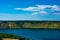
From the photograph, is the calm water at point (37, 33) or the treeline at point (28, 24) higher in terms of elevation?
the treeline at point (28, 24)

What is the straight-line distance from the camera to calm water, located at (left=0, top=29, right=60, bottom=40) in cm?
175

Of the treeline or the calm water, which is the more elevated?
the treeline


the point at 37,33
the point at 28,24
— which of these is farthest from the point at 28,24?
the point at 37,33

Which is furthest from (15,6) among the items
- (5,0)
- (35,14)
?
(35,14)

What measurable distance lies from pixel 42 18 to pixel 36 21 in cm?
9

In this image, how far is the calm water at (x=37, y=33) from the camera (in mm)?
1748

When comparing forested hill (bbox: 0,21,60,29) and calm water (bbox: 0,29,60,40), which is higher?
forested hill (bbox: 0,21,60,29)

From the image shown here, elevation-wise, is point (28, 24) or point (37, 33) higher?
point (28, 24)

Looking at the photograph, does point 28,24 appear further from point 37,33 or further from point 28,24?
point 37,33

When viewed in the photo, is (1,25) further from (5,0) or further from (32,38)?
(32,38)

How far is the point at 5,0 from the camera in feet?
5.87

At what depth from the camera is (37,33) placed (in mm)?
1754

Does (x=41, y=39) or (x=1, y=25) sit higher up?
(x=1, y=25)

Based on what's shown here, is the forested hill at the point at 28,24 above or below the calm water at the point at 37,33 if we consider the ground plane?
above
